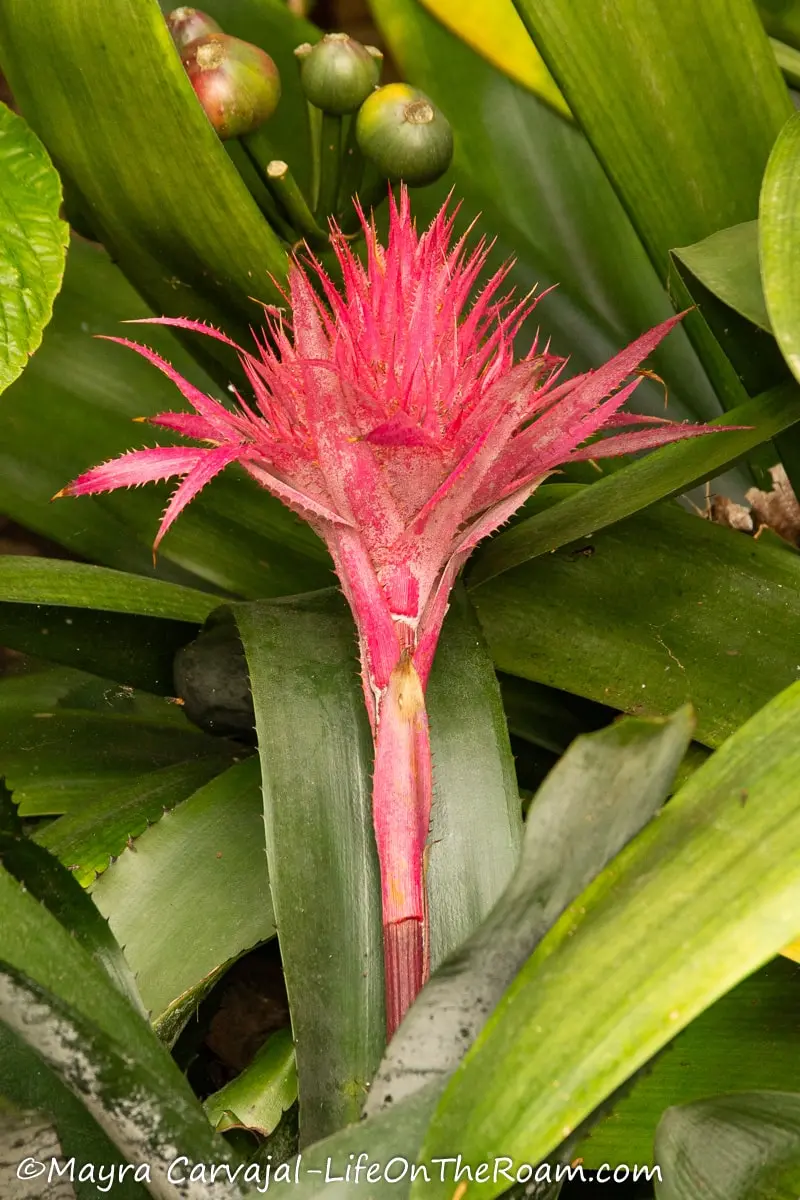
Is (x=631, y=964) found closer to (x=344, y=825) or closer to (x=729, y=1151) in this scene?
(x=729, y=1151)

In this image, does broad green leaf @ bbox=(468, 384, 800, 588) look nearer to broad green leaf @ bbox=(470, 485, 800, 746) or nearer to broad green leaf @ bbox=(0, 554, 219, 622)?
broad green leaf @ bbox=(470, 485, 800, 746)

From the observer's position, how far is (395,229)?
51 cm

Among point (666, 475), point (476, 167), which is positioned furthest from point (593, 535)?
point (476, 167)

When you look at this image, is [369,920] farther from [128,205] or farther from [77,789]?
[128,205]

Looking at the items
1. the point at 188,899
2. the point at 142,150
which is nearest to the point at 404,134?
the point at 142,150

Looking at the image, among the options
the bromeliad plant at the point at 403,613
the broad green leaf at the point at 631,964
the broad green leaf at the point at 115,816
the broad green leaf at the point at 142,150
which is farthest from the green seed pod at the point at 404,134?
the broad green leaf at the point at 631,964

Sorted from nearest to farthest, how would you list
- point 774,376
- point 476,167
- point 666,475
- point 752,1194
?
point 752,1194
point 666,475
point 774,376
point 476,167

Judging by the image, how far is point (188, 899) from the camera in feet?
1.90

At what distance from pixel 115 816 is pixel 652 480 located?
0.40 meters

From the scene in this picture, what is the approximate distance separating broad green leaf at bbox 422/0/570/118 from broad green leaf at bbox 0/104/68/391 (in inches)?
15.4

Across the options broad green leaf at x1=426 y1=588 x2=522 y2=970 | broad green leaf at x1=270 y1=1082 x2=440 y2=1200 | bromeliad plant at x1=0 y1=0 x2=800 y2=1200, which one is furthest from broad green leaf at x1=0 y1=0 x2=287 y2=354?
broad green leaf at x1=270 y1=1082 x2=440 y2=1200

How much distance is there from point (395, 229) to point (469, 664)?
0.23 meters

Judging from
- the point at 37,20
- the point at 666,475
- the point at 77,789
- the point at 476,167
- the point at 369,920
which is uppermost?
the point at 37,20

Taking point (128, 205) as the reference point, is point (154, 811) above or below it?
below
